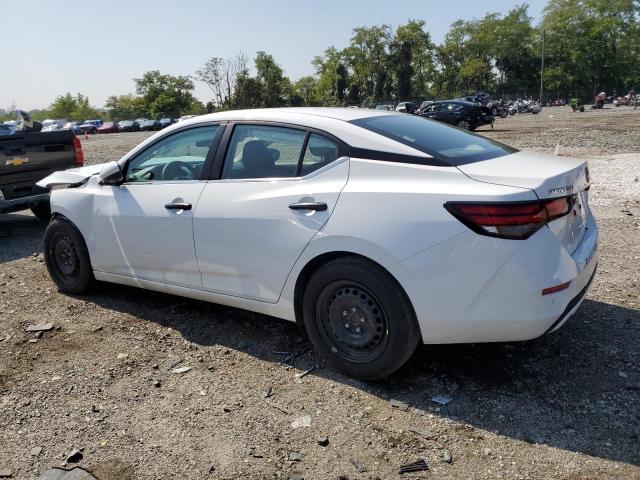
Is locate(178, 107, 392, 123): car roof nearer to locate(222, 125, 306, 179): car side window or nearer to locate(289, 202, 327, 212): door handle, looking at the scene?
locate(222, 125, 306, 179): car side window

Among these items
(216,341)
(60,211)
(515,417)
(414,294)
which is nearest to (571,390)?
(515,417)

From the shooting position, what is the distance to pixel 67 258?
16.6 feet

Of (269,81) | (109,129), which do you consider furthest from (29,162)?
(269,81)

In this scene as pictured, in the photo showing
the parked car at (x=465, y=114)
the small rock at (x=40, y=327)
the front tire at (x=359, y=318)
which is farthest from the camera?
the parked car at (x=465, y=114)

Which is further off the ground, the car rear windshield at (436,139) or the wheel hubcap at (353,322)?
the car rear windshield at (436,139)

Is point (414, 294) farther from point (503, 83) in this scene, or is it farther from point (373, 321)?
point (503, 83)

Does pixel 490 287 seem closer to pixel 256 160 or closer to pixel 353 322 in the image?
pixel 353 322

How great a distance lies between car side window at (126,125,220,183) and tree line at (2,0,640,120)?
2978 inches

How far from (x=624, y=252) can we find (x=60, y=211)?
562cm

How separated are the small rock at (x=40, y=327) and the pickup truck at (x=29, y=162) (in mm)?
3572

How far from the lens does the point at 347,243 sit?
10.3 ft

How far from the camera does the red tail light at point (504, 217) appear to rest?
2.76m

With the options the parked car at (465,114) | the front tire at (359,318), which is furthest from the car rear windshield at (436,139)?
the parked car at (465,114)

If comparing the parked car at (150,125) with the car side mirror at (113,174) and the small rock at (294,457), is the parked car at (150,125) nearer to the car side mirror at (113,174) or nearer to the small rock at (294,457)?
the car side mirror at (113,174)
